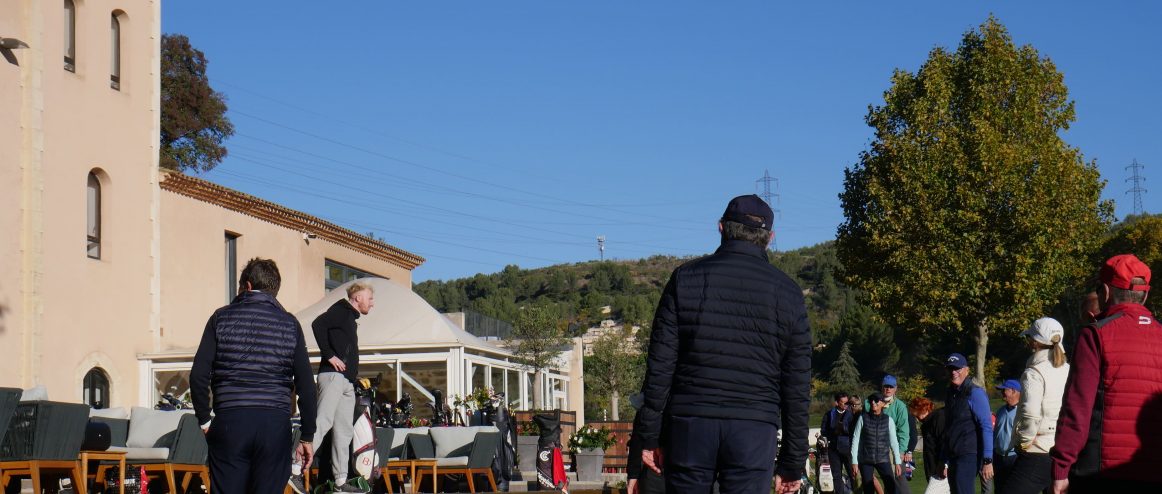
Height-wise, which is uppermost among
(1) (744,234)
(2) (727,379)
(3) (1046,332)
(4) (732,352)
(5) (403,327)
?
(5) (403,327)

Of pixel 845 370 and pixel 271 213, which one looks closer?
pixel 271 213

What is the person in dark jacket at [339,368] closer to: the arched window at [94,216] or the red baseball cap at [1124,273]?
the red baseball cap at [1124,273]

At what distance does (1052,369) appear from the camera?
8516mm

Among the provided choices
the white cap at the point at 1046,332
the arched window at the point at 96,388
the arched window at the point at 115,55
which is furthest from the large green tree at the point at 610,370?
the white cap at the point at 1046,332

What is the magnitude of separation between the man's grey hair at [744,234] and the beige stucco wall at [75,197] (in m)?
20.4

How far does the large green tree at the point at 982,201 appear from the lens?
36969mm

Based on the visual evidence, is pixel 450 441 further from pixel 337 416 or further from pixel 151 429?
pixel 337 416

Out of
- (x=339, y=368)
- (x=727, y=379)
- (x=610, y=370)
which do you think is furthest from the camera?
(x=610, y=370)

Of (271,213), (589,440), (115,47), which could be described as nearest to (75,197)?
(115,47)

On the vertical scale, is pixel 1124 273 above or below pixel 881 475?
above

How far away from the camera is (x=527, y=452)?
74.0 ft

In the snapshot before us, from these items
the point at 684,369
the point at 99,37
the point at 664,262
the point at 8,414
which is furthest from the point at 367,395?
the point at 664,262

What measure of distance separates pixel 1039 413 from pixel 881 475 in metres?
6.16

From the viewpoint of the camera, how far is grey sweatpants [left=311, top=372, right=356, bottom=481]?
9.97 m
